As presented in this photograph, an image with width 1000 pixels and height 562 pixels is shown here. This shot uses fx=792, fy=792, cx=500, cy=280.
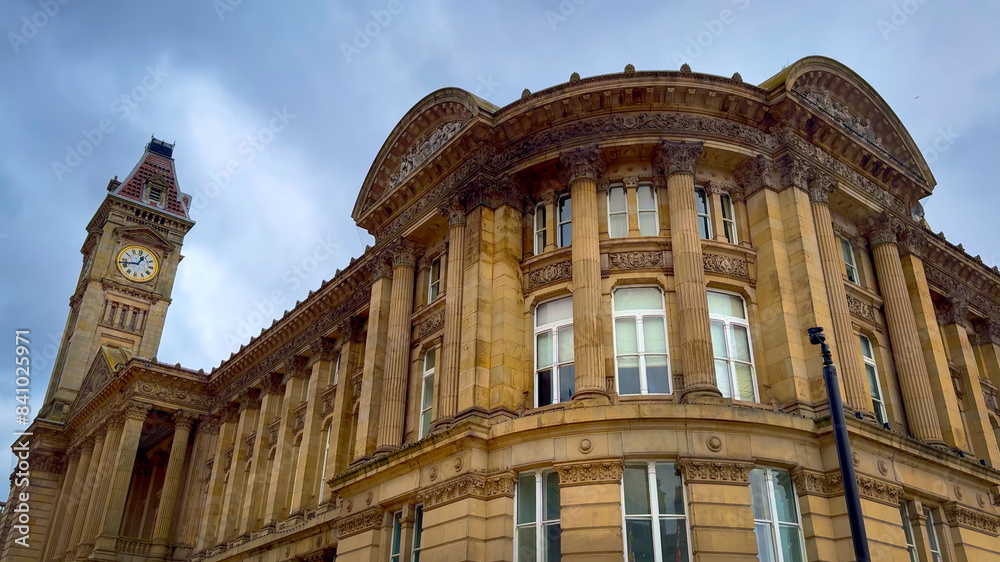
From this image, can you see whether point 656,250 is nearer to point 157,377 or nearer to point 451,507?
point 451,507

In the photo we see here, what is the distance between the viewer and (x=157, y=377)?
158 ft

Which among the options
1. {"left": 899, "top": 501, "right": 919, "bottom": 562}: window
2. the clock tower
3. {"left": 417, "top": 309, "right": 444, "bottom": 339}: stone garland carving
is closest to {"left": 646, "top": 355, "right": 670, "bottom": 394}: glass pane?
{"left": 899, "top": 501, "right": 919, "bottom": 562}: window

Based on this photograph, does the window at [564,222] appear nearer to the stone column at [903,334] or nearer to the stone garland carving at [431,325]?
the stone garland carving at [431,325]

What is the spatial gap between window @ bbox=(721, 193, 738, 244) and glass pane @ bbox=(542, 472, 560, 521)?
9573 mm

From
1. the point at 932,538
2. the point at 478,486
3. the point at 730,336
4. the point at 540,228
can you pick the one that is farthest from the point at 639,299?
the point at 932,538

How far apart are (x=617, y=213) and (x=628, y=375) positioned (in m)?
5.58

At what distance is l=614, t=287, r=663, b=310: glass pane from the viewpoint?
77.5 ft

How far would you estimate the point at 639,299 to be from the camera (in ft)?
78.1

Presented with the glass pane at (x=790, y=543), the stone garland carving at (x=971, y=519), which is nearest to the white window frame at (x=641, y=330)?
the glass pane at (x=790, y=543)

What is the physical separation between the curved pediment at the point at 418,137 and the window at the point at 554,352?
7.33 meters

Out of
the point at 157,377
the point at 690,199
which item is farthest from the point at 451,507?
the point at 157,377

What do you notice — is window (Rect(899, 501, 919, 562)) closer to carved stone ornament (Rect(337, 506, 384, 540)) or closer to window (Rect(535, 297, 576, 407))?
window (Rect(535, 297, 576, 407))

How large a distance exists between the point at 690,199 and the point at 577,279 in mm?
4332

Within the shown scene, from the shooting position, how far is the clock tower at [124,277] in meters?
65.1
